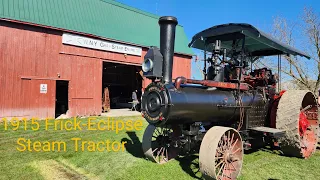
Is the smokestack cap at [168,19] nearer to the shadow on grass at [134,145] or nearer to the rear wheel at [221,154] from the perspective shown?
the rear wheel at [221,154]

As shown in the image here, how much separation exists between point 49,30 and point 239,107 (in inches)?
411

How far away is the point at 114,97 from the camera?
2381cm

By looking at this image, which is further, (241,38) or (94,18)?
(94,18)

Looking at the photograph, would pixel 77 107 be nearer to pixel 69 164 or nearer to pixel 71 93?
pixel 71 93

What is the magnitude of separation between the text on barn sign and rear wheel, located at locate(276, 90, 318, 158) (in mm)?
10525

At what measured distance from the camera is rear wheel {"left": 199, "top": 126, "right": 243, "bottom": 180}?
14.3 ft

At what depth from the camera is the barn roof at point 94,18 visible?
12.4m

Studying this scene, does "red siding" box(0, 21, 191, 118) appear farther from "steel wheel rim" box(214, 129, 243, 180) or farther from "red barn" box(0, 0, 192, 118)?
"steel wheel rim" box(214, 129, 243, 180)

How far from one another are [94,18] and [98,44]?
5.64 ft

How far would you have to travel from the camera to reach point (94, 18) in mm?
15195

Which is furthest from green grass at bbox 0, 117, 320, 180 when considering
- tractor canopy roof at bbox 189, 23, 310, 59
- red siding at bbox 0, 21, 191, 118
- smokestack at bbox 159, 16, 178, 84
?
A: red siding at bbox 0, 21, 191, 118

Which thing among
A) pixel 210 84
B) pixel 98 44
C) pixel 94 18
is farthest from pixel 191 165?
pixel 94 18

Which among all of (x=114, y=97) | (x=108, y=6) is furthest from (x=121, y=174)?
(x=114, y=97)

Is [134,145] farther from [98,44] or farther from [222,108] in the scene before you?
[98,44]
